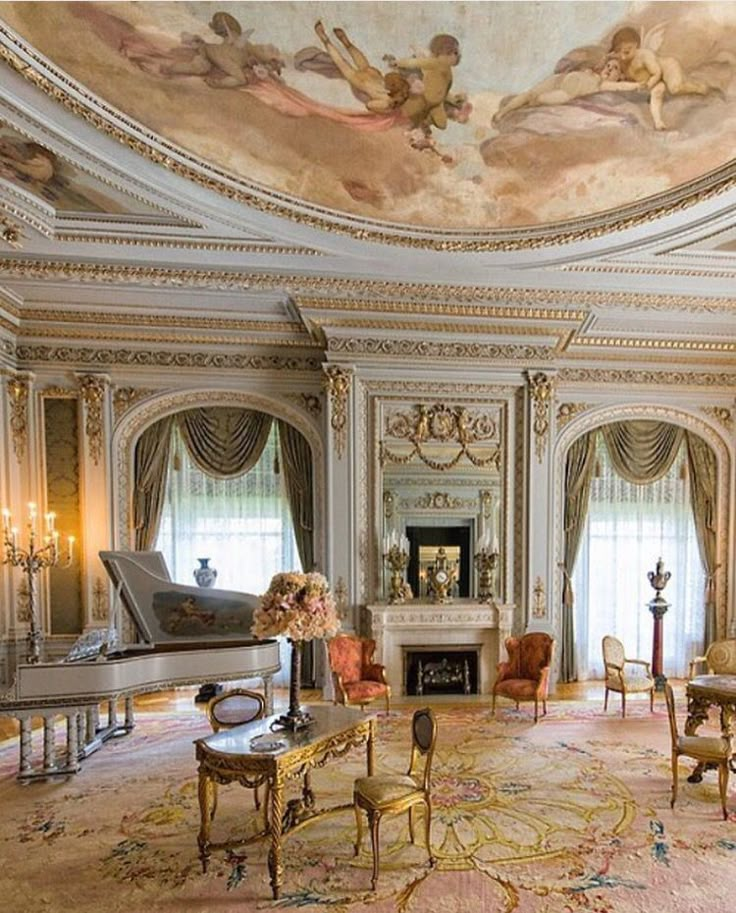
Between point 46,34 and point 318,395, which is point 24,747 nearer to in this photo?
point 318,395

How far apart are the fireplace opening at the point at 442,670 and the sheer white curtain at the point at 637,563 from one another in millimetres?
2055

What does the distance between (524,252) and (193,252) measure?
121 inches

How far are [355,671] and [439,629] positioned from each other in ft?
3.68

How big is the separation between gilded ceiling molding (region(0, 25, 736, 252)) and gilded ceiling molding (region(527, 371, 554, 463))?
1.87 metres

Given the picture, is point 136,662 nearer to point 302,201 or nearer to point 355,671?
point 355,671

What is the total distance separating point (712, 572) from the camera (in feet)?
25.0

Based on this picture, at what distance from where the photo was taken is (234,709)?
4.55 metres

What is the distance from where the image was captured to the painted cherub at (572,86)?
136 inches

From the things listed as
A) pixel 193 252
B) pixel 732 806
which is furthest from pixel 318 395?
pixel 732 806

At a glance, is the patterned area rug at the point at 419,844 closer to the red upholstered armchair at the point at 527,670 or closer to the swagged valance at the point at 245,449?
the red upholstered armchair at the point at 527,670

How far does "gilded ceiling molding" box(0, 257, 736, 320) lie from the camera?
18.1 feet

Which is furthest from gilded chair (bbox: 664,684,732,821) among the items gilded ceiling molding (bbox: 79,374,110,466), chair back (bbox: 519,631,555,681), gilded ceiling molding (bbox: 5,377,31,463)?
gilded ceiling molding (bbox: 5,377,31,463)

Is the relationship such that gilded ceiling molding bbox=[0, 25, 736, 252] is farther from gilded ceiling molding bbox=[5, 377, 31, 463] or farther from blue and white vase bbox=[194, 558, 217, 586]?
blue and white vase bbox=[194, 558, 217, 586]

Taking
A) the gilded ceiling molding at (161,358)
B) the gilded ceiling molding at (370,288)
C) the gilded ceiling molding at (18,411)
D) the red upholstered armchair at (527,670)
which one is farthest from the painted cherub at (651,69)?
the gilded ceiling molding at (18,411)
